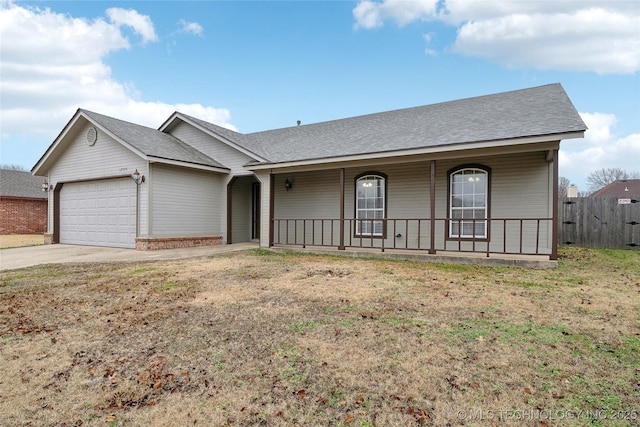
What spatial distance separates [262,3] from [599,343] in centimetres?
1708

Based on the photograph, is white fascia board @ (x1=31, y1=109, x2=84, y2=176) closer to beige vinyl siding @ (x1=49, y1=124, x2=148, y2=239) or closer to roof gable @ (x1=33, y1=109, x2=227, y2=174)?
roof gable @ (x1=33, y1=109, x2=227, y2=174)

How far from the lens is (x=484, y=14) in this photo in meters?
13.5

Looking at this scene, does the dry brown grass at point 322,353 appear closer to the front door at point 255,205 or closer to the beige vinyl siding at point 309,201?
the beige vinyl siding at point 309,201

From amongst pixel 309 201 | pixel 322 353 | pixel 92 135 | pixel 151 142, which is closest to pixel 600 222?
pixel 309 201

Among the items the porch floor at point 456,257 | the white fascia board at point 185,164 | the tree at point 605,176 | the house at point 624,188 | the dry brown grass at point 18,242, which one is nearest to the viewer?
the porch floor at point 456,257

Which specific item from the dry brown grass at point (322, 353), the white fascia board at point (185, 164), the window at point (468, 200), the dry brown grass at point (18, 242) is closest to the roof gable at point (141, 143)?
the white fascia board at point (185, 164)

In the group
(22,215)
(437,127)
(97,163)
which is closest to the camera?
(437,127)

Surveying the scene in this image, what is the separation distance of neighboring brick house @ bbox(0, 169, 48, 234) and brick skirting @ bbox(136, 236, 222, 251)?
1571 centimetres

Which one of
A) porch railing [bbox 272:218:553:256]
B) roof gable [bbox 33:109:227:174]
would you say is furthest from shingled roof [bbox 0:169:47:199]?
porch railing [bbox 272:218:553:256]

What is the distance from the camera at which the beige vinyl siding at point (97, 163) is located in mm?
11117

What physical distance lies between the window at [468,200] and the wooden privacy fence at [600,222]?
4.72m

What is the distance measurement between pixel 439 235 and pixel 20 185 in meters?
25.8

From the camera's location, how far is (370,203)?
11.1m

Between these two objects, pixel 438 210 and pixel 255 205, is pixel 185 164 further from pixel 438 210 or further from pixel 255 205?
pixel 438 210
